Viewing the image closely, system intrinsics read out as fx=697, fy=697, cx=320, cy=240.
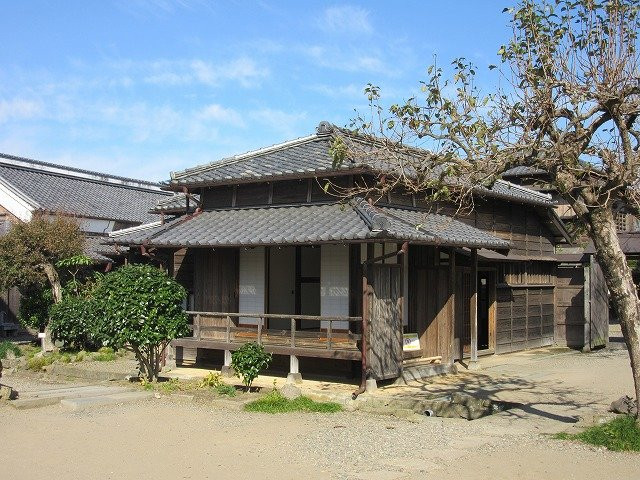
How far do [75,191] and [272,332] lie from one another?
19.2 meters

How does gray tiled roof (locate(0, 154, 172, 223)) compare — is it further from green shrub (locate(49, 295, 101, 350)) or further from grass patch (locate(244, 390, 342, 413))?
grass patch (locate(244, 390, 342, 413))

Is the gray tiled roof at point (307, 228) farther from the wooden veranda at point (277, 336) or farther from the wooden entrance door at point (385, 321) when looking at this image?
the wooden veranda at point (277, 336)

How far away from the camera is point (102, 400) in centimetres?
1195

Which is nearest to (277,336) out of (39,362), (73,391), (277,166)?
(277,166)

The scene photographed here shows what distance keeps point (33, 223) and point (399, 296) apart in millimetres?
11189

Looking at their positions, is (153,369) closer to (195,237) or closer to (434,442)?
(195,237)

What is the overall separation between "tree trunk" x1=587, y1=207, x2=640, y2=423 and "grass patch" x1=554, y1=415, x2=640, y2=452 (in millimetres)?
214

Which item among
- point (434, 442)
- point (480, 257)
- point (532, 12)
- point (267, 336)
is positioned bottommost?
point (434, 442)

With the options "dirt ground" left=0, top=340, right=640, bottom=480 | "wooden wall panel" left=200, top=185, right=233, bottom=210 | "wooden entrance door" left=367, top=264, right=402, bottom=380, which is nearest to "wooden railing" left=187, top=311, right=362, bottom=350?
"wooden entrance door" left=367, top=264, right=402, bottom=380

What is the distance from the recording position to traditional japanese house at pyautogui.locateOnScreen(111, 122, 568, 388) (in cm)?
1312

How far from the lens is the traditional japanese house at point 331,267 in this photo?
1312cm

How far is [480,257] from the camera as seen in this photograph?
16859mm

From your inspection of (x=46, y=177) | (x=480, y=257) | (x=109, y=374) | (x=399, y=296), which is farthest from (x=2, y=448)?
(x=46, y=177)

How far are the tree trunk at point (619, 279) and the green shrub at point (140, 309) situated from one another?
25.8ft
